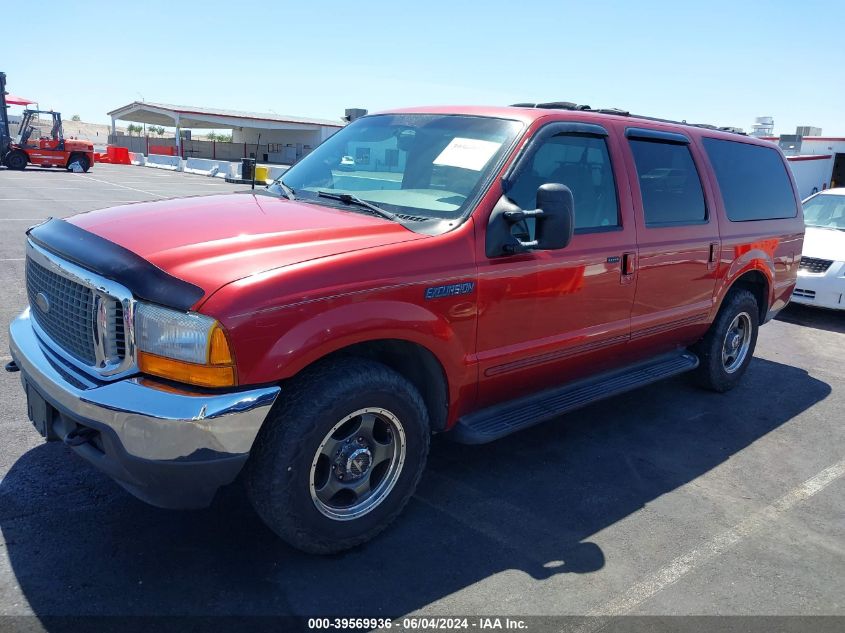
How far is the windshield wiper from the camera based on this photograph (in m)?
3.42

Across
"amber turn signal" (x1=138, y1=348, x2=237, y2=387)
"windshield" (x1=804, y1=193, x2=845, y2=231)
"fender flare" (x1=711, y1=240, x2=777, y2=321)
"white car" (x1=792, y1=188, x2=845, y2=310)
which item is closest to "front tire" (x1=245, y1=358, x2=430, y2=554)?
"amber turn signal" (x1=138, y1=348, x2=237, y2=387)

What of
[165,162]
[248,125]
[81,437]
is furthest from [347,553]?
[248,125]

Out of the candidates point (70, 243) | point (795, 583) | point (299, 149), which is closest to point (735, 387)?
point (795, 583)

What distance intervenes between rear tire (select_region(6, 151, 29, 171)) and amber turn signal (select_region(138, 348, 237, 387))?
104 feet

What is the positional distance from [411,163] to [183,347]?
6.05ft

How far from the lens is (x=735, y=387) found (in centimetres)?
586

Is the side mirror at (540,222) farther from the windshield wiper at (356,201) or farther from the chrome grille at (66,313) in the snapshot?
the chrome grille at (66,313)

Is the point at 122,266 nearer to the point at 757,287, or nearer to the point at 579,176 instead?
the point at 579,176

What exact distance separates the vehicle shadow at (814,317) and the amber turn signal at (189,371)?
8.21 m

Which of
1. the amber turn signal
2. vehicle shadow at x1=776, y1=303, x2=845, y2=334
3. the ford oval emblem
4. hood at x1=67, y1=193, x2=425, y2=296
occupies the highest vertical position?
hood at x1=67, y1=193, x2=425, y2=296

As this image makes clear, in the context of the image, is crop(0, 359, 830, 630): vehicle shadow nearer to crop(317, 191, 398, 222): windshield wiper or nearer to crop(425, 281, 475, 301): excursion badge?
crop(425, 281, 475, 301): excursion badge

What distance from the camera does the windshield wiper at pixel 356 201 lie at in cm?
342

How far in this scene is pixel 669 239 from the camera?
14.7ft

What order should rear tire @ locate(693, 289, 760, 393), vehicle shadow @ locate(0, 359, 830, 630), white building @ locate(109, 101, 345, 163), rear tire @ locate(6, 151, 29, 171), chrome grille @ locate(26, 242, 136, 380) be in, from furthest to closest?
white building @ locate(109, 101, 345, 163) < rear tire @ locate(6, 151, 29, 171) < rear tire @ locate(693, 289, 760, 393) < vehicle shadow @ locate(0, 359, 830, 630) < chrome grille @ locate(26, 242, 136, 380)
